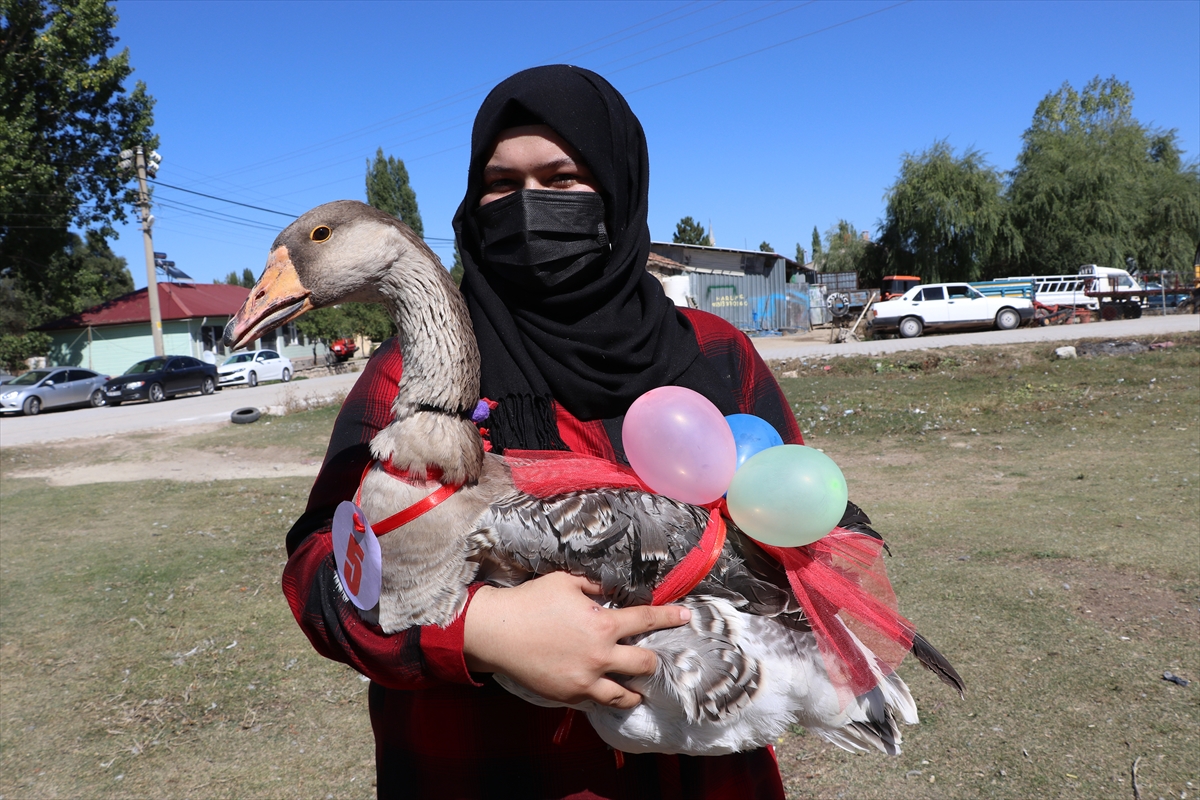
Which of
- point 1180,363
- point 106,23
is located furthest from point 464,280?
point 106,23

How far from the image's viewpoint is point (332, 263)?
1.64 metres

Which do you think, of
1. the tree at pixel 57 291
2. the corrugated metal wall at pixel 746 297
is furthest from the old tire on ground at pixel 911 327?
the tree at pixel 57 291

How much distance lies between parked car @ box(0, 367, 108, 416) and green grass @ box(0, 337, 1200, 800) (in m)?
16.2

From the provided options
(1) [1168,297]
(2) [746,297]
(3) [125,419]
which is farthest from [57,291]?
(1) [1168,297]

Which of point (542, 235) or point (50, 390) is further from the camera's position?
point (50, 390)

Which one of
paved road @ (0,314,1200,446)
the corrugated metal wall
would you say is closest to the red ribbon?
paved road @ (0,314,1200,446)

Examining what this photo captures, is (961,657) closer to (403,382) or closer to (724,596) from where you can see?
(724,596)

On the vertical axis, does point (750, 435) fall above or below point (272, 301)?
below

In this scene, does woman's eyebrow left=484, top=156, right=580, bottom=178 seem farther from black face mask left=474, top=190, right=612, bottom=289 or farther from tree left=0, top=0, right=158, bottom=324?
tree left=0, top=0, right=158, bottom=324

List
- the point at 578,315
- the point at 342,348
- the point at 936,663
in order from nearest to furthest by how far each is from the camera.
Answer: the point at 936,663
the point at 578,315
the point at 342,348

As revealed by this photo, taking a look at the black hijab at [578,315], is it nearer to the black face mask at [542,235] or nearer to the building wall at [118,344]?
the black face mask at [542,235]

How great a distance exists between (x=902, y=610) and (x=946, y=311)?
23635mm

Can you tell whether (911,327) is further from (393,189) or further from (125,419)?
(393,189)

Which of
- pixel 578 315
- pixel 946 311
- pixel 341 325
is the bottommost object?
pixel 578 315
